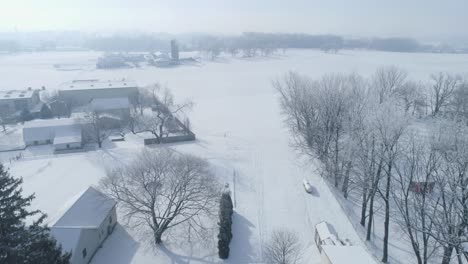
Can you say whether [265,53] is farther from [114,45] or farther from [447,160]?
[447,160]

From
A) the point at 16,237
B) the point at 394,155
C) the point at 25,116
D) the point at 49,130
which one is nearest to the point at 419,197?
the point at 394,155

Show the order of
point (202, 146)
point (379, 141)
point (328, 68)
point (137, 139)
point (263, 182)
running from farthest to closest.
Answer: point (328, 68)
point (137, 139)
point (202, 146)
point (263, 182)
point (379, 141)

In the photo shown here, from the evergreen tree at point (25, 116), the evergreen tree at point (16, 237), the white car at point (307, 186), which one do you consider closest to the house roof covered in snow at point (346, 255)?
the white car at point (307, 186)

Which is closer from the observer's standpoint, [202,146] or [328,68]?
[202,146]

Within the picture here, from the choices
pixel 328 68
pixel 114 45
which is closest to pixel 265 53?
pixel 328 68

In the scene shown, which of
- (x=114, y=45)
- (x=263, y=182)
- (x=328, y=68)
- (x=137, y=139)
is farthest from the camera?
(x=114, y=45)

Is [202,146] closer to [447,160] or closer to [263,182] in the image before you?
[263,182]

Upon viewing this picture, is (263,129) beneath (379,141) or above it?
beneath

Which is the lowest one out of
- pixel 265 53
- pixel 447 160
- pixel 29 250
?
pixel 29 250
